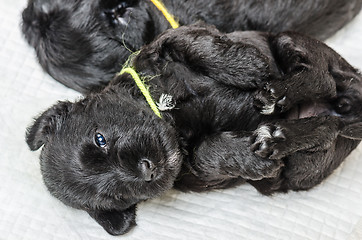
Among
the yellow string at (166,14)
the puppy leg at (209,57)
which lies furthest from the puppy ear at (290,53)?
the yellow string at (166,14)

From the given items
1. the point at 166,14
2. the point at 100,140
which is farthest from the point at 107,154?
the point at 166,14

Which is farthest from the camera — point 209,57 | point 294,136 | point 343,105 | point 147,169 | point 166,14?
point 166,14

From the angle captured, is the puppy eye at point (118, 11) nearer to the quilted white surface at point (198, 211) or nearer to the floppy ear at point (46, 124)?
the floppy ear at point (46, 124)

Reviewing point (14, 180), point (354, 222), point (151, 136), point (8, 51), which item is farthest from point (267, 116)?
point (8, 51)

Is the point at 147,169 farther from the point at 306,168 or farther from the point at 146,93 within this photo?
the point at 306,168

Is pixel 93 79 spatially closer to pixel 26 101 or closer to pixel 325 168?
pixel 26 101
